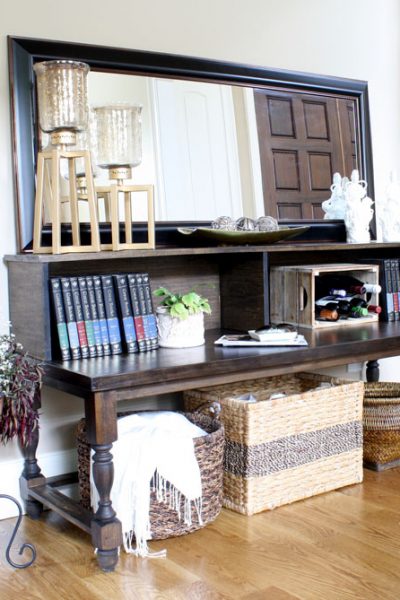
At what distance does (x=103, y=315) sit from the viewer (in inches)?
107

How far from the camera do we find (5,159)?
2.80m

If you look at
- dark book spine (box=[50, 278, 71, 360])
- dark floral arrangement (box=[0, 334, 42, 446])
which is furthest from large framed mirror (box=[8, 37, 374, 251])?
dark floral arrangement (box=[0, 334, 42, 446])

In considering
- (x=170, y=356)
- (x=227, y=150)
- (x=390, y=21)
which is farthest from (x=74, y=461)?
(x=390, y=21)

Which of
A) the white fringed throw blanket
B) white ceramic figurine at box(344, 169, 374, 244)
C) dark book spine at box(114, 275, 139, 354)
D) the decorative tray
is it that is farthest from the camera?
white ceramic figurine at box(344, 169, 374, 244)

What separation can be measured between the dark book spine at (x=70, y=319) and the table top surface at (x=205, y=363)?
52 millimetres

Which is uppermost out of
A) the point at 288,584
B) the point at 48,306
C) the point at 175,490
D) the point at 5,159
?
the point at 5,159

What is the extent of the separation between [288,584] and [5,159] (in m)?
1.65

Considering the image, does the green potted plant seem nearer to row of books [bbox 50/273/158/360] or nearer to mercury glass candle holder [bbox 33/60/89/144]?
row of books [bbox 50/273/158/360]

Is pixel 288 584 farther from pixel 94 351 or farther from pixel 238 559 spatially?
pixel 94 351

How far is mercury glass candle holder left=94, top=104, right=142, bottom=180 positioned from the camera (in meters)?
2.83

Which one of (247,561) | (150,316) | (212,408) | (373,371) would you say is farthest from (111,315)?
(373,371)

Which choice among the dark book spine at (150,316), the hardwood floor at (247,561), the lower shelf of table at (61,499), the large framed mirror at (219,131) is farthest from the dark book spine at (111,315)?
the hardwood floor at (247,561)

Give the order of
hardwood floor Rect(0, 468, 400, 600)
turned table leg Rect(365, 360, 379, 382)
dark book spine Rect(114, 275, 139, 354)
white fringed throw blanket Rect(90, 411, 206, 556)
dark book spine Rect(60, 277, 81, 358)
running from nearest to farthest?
hardwood floor Rect(0, 468, 400, 600) → white fringed throw blanket Rect(90, 411, 206, 556) → dark book spine Rect(60, 277, 81, 358) → dark book spine Rect(114, 275, 139, 354) → turned table leg Rect(365, 360, 379, 382)

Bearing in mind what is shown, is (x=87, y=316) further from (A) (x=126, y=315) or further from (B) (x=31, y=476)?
(B) (x=31, y=476)
